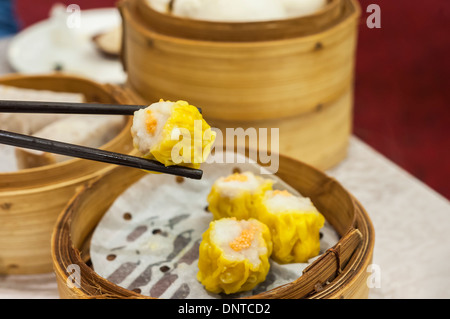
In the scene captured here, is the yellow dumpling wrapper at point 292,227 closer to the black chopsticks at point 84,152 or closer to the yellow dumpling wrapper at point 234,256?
the yellow dumpling wrapper at point 234,256

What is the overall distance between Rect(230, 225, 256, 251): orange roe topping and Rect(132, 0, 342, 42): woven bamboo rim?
0.66 m

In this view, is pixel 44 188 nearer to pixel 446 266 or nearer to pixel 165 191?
pixel 165 191

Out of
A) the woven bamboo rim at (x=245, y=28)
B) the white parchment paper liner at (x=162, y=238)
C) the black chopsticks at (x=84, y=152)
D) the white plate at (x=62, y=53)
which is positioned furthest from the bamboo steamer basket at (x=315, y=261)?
the white plate at (x=62, y=53)

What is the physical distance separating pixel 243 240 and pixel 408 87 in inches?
85.3

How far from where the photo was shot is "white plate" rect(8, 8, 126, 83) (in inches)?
88.8

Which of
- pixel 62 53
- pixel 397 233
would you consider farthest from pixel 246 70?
pixel 62 53

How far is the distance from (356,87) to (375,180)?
1.42 m

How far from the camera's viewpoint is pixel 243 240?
1087 millimetres

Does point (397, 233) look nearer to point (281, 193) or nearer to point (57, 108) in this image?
point (281, 193)

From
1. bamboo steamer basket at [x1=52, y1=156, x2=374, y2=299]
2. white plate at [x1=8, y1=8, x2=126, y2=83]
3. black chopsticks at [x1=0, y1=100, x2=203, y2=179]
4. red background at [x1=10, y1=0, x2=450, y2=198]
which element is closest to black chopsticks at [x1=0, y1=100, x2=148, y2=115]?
black chopsticks at [x1=0, y1=100, x2=203, y2=179]

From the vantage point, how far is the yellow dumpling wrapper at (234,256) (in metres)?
1.06

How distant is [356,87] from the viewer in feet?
10.0

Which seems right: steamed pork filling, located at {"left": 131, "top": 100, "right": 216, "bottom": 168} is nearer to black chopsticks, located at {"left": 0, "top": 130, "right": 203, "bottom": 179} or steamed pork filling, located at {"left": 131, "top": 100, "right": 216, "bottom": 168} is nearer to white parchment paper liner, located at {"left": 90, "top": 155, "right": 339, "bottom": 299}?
black chopsticks, located at {"left": 0, "top": 130, "right": 203, "bottom": 179}
